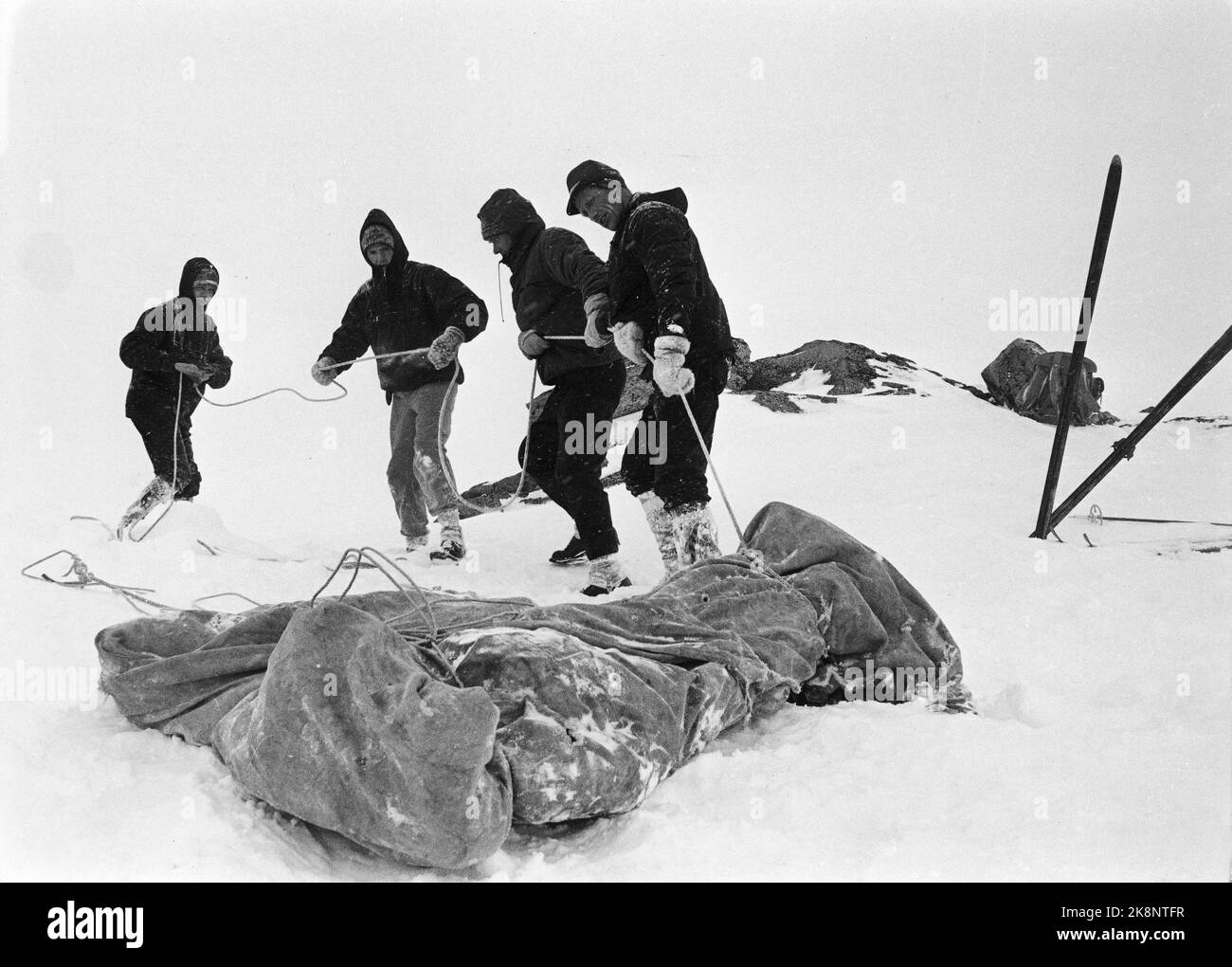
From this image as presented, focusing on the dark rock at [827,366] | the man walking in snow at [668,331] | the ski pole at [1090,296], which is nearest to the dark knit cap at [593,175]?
the man walking in snow at [668,331]

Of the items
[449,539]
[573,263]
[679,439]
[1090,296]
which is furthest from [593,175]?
[1090,296]

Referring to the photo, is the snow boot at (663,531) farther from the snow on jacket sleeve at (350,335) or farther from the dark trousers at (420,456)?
the snow on jacket sleeve at (350,335)

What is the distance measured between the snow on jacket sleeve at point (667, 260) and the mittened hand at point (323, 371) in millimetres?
2215

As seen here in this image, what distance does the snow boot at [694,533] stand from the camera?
11.5ft

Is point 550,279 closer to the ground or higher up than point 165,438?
higher up

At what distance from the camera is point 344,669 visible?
1784mm

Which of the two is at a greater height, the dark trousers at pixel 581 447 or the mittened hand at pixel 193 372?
the mittened hand at pixel 193 372

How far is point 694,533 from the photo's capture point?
11.5 ft

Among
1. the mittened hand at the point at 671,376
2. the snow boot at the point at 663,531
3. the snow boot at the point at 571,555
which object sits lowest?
the snow boot at the point at 571,555

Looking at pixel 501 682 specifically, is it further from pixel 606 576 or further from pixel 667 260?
pixel 606 576

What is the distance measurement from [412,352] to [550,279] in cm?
89
